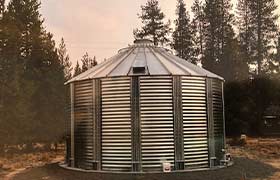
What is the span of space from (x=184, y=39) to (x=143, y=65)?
137 ft

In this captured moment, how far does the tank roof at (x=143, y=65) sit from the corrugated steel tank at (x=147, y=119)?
5 centimetres

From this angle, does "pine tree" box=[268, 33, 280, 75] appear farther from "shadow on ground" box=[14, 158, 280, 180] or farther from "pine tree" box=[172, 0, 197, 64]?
"shadow on ground" box=[14, 158, 280, 180]

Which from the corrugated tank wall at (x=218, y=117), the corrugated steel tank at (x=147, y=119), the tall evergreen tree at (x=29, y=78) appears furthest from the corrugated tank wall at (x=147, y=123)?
the tall evergreen tree at (x=29, y=78)

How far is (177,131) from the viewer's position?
20.5 m

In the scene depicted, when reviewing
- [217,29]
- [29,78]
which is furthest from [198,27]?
[29,78]

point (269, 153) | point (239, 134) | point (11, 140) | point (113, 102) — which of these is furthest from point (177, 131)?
point (239, 134)

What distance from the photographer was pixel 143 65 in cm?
2217

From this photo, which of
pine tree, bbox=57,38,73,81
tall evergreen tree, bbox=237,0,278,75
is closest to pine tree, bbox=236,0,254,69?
tall evergreen tree, bbox=237,0,278,75

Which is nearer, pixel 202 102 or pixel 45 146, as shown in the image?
pixel 202 102

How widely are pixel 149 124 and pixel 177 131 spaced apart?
1.36m

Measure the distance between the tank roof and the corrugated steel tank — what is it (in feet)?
0.17

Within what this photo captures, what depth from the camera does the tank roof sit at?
836 inches

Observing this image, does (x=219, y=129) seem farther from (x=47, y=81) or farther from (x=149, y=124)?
(x=47, y=81)

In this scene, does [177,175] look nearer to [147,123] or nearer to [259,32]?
[147,123]
